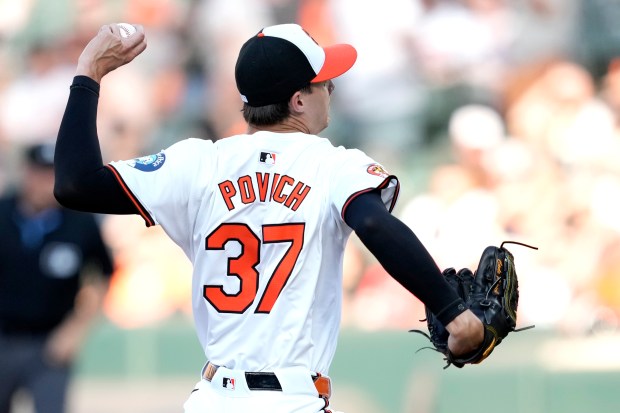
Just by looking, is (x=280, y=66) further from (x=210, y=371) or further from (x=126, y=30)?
(x=210, y=371)

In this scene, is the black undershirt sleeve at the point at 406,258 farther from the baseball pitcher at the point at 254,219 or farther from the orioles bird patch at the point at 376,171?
the orioles bird patch at the point at 376,171

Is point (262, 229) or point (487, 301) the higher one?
point (262, 229)

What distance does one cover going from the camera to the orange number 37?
331 centimetres

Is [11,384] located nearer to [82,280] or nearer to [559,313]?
[82,280]

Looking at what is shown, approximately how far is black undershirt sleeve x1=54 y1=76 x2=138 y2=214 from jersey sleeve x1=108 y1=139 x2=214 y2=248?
4cm

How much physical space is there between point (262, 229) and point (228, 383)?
1.46ft

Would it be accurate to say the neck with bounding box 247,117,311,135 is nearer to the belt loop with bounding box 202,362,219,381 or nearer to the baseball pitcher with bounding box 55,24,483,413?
the baseball pitcher with bounding box 55,24,483,413

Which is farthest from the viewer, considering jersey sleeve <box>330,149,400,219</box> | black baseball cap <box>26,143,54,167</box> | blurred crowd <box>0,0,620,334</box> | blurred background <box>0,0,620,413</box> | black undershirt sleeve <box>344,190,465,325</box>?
blurred crowd <box>0,0,620,334</box>

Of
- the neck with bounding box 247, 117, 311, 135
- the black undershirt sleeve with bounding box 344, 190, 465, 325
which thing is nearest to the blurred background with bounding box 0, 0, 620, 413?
the neck with bounding box 247, 117, 311, 135

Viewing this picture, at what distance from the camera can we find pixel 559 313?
307 inches

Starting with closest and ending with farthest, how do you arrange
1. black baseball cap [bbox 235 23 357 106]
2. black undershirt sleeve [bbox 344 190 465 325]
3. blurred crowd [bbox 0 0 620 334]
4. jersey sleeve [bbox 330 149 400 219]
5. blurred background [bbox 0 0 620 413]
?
1. black undershirt sleeve [bbox 344 190 465 325]
2. jersey sleeve [bbox 330 149 400 219]
3. black baseball cap [bbox 235 23 357 106]
4. blurred background [bbox 0 0 620 413]
5. blurred crowd [bbox 0 0 620 334]

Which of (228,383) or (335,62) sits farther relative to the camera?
(335,62)

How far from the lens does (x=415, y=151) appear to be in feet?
30.4

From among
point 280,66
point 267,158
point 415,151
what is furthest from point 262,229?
point 415,151
